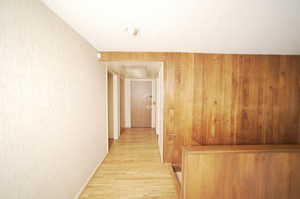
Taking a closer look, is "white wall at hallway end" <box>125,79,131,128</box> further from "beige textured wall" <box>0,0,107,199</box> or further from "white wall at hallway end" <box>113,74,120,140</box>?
"beige textured wall" <box>0,0,107,199</box>

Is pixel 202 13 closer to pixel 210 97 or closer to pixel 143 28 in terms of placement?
pixel 143 28

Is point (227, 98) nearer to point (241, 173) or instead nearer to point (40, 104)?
point (241, 173)

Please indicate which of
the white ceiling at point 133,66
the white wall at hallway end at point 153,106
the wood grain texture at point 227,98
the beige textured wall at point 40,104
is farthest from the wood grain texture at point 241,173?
the white wall at hallway end at point 153,106

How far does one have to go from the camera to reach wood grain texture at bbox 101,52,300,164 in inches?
73.5

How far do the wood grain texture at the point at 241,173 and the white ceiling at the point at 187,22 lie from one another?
1.30m

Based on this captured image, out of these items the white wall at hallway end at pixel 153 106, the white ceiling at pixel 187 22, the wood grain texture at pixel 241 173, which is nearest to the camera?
the white ceiling at pixel 187 22

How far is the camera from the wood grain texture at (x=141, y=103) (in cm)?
409

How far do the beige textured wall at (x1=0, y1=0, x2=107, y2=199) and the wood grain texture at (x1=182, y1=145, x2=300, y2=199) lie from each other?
1243mm

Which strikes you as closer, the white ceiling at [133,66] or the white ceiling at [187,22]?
the white ceiling at [187,22]

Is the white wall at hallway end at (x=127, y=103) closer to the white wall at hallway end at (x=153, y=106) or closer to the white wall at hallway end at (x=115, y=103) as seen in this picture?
the white wall at hallway end at (x=153, y=106)

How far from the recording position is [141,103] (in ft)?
13.6

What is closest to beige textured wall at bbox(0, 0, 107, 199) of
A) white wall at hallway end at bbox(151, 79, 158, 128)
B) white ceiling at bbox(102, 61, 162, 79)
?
white ceiling at bbox(102, 61, 162, 79)

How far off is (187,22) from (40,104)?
1.54 meters

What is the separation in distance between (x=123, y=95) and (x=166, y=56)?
2584 mm
